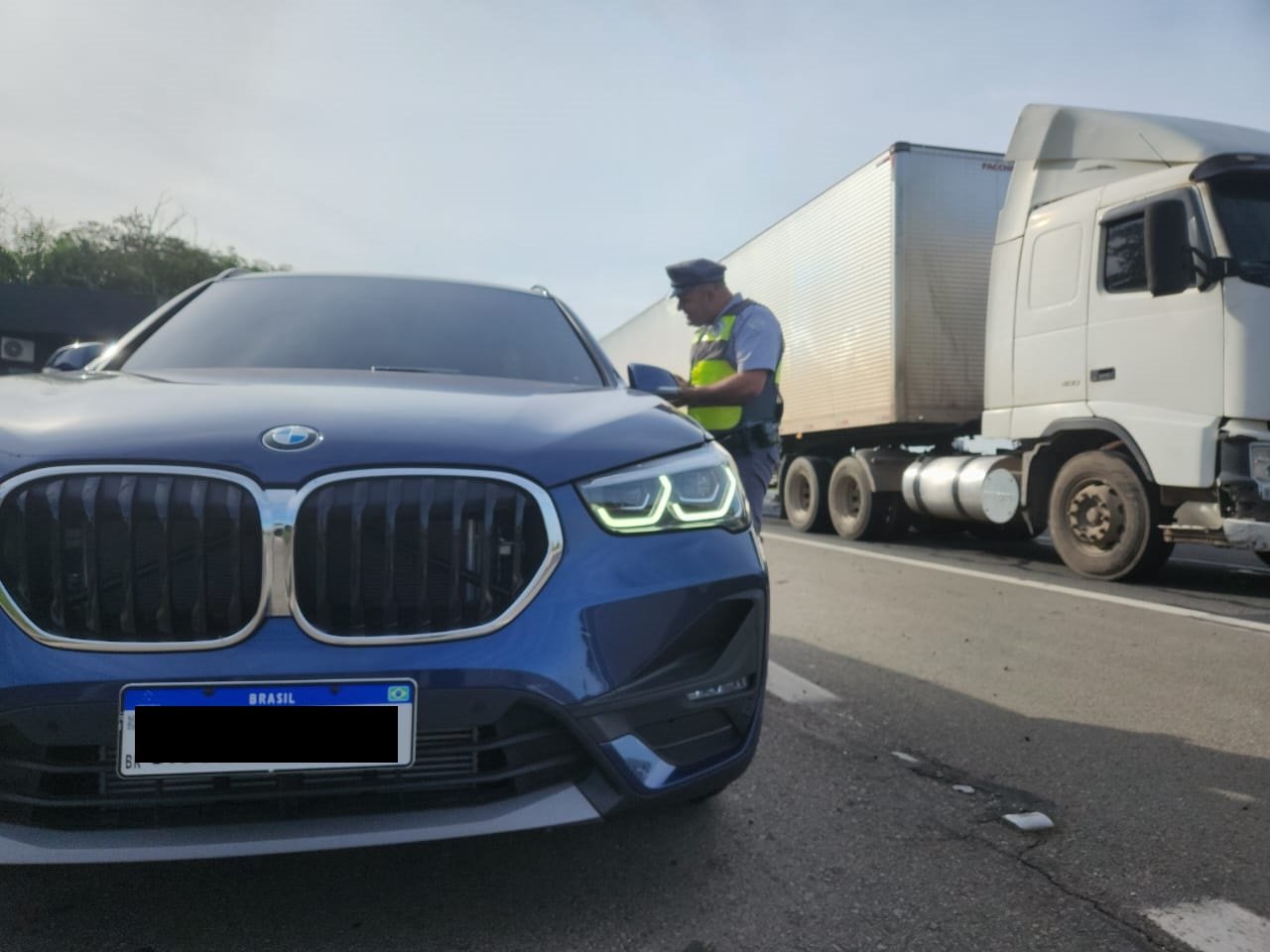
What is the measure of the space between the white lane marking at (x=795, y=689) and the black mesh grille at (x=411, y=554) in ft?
6.63

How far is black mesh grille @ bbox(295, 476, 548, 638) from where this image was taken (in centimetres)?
173

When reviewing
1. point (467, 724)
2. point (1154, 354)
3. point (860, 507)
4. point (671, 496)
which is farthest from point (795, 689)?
point (860, 507)

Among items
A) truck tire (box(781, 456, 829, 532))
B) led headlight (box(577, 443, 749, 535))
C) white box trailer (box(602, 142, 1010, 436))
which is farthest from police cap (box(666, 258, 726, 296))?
truck tire (box(781, 456, 829, 532))

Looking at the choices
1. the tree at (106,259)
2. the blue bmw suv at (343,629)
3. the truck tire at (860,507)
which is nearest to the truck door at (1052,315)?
the truck tire at (860,507)

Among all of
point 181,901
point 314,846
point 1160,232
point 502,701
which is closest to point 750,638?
point 502,701

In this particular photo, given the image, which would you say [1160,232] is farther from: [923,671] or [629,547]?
[629,547]

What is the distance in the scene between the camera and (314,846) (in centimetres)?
162

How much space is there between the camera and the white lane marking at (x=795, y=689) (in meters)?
3.70

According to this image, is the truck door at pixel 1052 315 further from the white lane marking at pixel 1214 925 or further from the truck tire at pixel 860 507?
the white lane marking at pixel 1214 925

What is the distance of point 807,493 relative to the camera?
11672 millimetres

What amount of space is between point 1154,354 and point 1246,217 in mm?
951

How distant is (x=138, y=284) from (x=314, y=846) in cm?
4956

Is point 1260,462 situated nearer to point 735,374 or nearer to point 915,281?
point 735,374

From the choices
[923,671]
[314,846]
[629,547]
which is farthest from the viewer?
[923,671]
